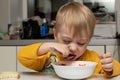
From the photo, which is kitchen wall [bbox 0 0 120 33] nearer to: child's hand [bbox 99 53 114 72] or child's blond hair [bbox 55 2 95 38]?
child's blond hair [bbox 55 2 95 38]

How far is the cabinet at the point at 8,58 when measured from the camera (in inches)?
83.5

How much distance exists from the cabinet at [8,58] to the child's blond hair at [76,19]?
1.10 metres

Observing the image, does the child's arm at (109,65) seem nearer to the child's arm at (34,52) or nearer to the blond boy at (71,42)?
the blond boy at (71,42)

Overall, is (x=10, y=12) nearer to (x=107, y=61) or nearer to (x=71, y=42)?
(x=71, y=42)

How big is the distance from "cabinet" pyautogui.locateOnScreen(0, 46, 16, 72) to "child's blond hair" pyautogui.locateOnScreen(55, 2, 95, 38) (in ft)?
3.61

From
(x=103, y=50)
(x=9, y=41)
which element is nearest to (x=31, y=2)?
(x=9, y=41)

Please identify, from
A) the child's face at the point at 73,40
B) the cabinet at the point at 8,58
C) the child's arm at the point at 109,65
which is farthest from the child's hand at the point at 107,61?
the cabinet at the point at 8,58

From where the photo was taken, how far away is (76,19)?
3.44 feet

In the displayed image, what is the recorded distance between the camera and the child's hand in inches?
34.6

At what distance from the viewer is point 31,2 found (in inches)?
104

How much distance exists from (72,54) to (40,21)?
1469mm

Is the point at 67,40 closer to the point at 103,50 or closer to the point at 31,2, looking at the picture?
the point at 103,50

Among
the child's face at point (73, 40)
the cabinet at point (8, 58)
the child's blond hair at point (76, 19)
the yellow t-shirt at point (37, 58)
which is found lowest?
the cabinet at point (8, 58)

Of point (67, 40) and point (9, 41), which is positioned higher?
point (67, 40)
